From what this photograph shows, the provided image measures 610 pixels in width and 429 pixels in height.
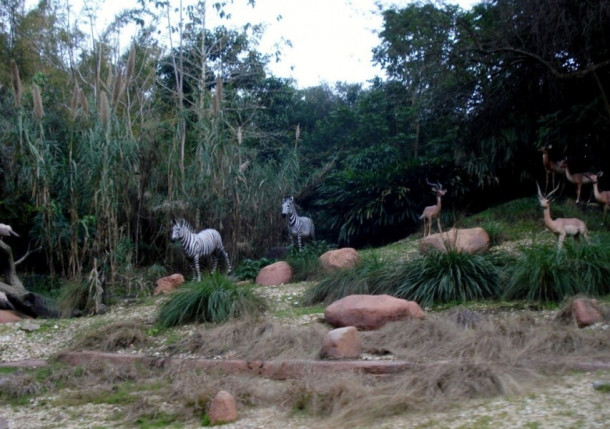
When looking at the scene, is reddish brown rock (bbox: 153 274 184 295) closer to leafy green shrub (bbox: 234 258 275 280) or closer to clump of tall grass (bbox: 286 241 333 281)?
leafy green shrub (bbox: 234 258 275 280)

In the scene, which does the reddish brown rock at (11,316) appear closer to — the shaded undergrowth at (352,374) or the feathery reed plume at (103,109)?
the shaded undergrowth at (352,374)

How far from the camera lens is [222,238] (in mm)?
14461

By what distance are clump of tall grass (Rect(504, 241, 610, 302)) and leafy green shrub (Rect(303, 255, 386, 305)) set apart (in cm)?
191

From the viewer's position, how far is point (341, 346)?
7062mm

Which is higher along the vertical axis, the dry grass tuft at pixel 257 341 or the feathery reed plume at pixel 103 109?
the feathery reed plume at pixel 103 109

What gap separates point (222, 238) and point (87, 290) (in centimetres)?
391

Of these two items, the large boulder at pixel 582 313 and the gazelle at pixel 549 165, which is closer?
the large boulder at pixel 582 313

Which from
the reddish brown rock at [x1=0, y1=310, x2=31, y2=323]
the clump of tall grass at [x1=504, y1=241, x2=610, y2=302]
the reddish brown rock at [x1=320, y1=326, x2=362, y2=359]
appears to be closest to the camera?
the reddish brown rock at [x1=320, y1=326, x2=362, y2=359]

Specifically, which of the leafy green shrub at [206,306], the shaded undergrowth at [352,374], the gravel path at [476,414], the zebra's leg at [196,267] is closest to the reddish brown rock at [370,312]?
the shaded undergrowth at [352,374]

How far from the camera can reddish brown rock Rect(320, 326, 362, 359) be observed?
23.2 ft

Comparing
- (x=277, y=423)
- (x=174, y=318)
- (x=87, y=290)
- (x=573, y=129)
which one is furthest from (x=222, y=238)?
(x=277, y=423)

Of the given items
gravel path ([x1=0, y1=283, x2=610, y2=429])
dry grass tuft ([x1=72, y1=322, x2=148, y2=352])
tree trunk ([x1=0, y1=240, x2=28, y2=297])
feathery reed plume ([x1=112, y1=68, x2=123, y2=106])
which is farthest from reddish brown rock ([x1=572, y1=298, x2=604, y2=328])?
tree trunk ([x1=0, y1=240, x2=28, y2=297])

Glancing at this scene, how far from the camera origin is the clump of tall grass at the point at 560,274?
344 inches

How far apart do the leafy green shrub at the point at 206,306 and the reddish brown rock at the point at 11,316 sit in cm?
261
